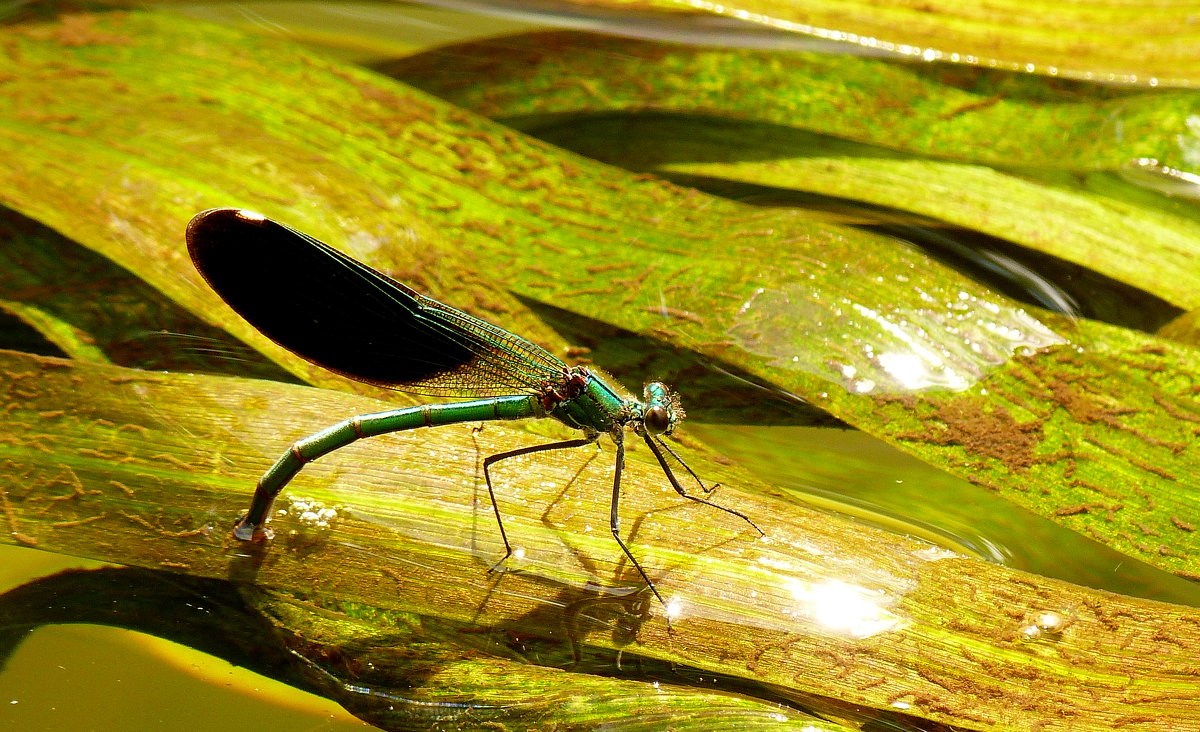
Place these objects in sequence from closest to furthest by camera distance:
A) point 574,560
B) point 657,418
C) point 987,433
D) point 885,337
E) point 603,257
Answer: point 574,560, point 987,433, point 657,418, point 885,337, point 603,257

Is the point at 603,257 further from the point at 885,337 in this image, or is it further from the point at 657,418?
the point at 885,337

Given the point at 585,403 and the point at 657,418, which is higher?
the point at 657,418

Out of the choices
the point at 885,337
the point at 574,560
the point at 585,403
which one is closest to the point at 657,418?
the point at 585,403

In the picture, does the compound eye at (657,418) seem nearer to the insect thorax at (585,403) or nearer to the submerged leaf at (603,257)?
the insect thorax at (585,403)

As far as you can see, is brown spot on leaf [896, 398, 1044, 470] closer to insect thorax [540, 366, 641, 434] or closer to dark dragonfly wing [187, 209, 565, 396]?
insect thorax [540, 366, 641, 434]

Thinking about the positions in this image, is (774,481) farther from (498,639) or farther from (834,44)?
(834,44)

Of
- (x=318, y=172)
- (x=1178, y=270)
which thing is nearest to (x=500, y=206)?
(x=318, y=172)
